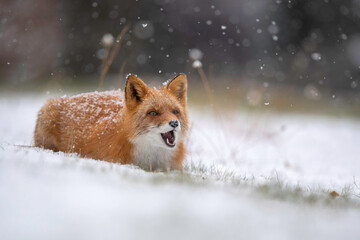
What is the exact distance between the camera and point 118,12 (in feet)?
54.1

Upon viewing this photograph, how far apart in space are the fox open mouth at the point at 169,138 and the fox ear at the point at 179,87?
725 mm

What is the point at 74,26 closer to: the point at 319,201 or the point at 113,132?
the point at 113,132

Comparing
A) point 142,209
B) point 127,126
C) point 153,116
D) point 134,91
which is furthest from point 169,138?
point 142,209

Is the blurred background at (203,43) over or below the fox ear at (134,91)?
over

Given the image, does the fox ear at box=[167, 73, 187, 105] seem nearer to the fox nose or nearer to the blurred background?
the fox nose

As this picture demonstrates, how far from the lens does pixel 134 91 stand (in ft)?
14.1

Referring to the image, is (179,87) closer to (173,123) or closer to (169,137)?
(169,137)

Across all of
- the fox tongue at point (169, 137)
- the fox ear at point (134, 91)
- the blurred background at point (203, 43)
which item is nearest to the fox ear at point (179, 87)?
the fox ear at point (134, 91)

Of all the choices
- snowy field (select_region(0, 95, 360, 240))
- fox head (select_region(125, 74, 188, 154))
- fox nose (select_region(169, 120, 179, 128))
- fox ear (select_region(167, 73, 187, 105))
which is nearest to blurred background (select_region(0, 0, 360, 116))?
fox ear (select_region(167, 73, 187, 105))

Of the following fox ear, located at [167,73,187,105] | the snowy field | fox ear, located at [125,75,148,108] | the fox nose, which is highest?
fox ear, located at [167,73,187,105]

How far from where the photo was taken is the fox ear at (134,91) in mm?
4199

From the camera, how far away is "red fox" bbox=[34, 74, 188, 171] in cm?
406

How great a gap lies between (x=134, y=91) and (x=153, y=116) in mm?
495

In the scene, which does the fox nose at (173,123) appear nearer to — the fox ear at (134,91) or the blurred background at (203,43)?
the fox ear at (134,91)
